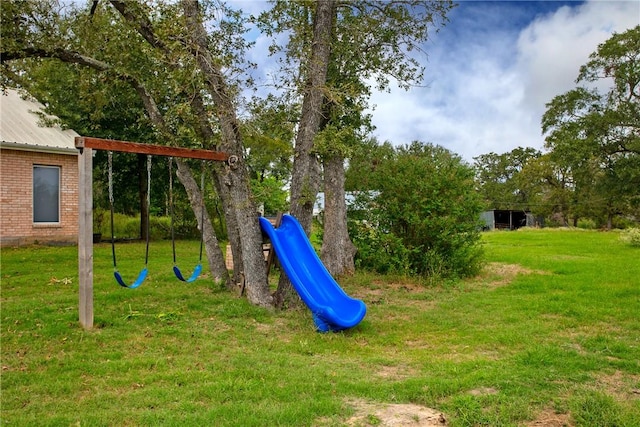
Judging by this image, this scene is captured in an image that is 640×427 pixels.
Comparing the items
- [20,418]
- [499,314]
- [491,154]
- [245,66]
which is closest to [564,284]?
[499,314]

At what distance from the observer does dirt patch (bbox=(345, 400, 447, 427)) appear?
10.3 ft

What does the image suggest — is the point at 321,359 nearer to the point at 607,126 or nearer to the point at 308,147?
the point at 308,147

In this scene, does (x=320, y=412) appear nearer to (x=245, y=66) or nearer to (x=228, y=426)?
(x=228, y=426)

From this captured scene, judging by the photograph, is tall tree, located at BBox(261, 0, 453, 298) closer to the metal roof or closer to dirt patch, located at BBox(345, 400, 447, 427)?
dirt patch, located at BBox(345, 400, 447, 427)

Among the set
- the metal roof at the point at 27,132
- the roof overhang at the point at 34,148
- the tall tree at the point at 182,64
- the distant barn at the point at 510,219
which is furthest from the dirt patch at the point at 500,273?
the distant barn at the point at 510,219

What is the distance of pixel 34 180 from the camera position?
13531 mm

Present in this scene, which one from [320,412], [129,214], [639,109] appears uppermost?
[639,109]

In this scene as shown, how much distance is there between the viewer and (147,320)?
5.91 metres

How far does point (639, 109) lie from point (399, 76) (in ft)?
83.1

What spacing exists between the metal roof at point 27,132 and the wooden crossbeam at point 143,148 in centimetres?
779

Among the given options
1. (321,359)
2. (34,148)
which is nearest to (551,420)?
(321,359)

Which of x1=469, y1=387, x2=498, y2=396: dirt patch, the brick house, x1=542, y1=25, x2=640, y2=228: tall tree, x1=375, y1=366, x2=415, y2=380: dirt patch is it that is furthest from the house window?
x1=542, y1=25, x2=640, y2=228: tall tree

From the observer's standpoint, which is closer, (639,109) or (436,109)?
(436,109)

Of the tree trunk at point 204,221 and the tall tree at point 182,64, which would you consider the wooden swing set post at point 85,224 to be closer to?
the tall tree at point 182,64
